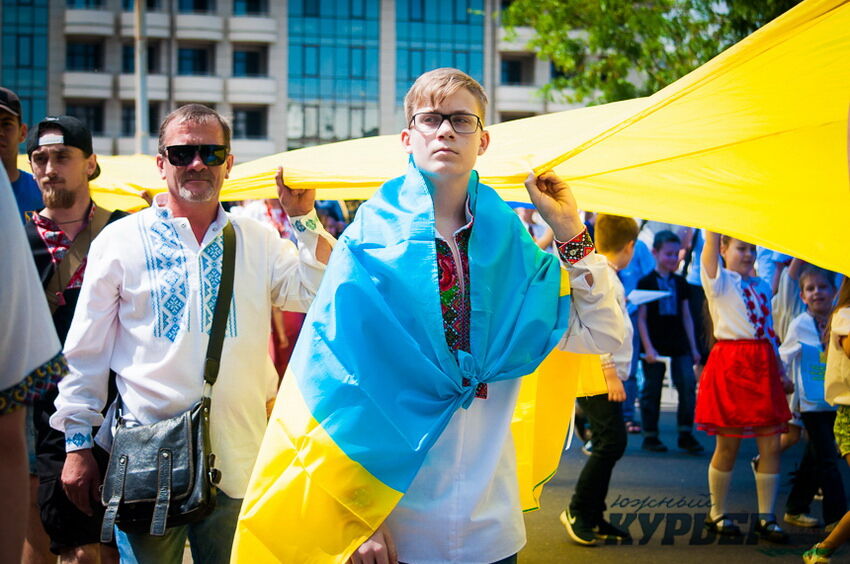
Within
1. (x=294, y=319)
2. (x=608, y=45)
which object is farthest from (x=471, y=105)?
(x=608, y=45)

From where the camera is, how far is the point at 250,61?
57.7 metres

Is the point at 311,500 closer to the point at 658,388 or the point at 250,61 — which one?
the point at 658,388

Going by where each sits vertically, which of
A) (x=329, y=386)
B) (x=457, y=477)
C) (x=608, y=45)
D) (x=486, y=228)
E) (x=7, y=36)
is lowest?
(x=457, y=477)

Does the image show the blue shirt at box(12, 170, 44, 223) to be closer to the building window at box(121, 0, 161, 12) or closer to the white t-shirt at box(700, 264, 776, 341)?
the white t-shirt at box(700, 264, 776, 341)

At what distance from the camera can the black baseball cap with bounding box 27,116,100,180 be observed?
15.6 feet

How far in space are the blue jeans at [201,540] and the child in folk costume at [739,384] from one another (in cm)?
394

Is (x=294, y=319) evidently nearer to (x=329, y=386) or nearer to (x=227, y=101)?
(x=329, y=386)

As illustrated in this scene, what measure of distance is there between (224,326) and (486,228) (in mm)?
1079

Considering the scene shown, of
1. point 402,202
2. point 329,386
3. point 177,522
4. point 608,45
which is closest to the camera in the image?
point 329,386

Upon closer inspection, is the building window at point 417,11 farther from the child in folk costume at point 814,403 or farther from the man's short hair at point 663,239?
the child in folk costume at point 814,403

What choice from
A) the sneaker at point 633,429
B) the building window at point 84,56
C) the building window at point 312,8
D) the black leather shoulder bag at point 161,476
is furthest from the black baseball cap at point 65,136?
the building window at point 312,8

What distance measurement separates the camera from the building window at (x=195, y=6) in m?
56.1

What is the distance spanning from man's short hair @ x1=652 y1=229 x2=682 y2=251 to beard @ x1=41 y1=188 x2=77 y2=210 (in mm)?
7112

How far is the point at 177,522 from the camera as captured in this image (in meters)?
3.59
